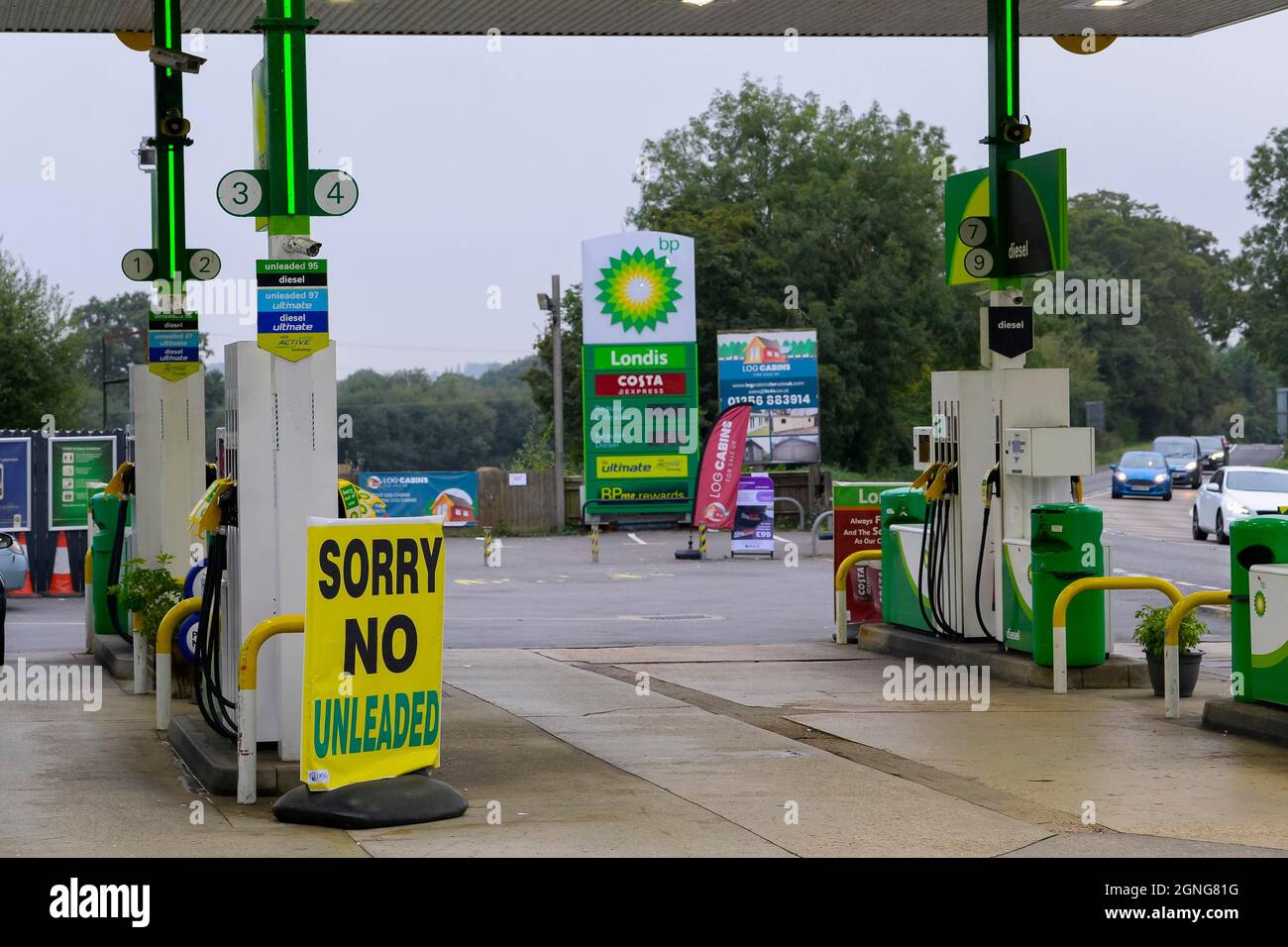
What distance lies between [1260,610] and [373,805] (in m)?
5.71

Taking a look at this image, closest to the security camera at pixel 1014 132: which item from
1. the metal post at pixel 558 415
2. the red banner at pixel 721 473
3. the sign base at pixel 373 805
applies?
the sign base at pixel 373 805

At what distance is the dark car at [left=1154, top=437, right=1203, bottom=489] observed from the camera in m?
60.2

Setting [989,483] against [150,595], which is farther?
[989,483]

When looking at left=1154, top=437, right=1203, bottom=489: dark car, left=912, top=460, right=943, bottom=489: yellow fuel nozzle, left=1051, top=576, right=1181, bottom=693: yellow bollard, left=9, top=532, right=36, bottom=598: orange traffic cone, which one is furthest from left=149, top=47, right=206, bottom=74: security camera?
left=1154, top=437, right=1203, bottom=489: dark car

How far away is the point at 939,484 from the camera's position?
14.6 meters

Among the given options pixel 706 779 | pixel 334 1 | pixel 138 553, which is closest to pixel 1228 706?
pixel 706 779

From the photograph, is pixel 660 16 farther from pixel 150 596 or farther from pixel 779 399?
pixel 779 399

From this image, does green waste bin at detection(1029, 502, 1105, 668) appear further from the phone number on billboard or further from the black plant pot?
the phone number on billboard

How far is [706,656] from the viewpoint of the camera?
1606 centimetres

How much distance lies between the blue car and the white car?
57.7 feet

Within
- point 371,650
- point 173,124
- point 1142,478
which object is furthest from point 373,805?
point 1142,478

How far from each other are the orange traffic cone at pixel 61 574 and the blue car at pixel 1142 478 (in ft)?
118
